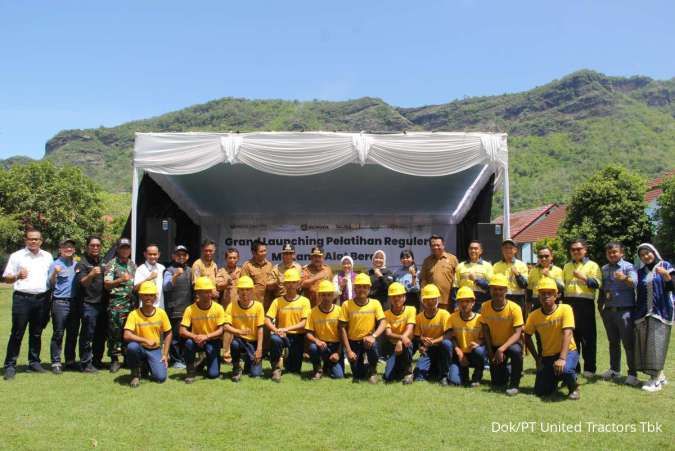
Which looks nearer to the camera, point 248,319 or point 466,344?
point 466,344

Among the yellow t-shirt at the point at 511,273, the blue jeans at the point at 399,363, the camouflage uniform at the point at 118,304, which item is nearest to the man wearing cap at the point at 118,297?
the camouflage uniform at the point at 118,304

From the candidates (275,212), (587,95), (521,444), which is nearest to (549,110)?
→ (587,95)

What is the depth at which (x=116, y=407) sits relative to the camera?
14.4ft

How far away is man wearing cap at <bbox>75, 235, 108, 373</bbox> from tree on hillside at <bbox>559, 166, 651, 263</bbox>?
19954 millimetres

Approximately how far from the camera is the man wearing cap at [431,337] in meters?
5.33

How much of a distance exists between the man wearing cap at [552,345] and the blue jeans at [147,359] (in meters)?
3.34

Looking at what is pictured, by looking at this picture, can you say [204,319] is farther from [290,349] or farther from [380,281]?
[380,281]


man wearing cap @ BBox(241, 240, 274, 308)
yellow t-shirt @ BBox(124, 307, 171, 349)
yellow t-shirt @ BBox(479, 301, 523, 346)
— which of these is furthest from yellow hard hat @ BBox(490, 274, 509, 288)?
yellow t-shirt @ BBox(124, 307, 171, 349)

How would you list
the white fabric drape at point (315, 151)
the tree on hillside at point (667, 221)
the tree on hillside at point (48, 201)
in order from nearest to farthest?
the white fabric drape at point (315, 151)
the tree on hillside at point (667, 221)
the tree on hillside at point (48, 201)

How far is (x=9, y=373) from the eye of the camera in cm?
532

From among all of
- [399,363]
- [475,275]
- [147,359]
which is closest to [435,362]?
[399,363]

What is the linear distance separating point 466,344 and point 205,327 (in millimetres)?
2469

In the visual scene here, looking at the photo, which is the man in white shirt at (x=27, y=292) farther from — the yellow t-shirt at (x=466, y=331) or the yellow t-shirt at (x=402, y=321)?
the yellow t-shirt at (x=466, y=331)

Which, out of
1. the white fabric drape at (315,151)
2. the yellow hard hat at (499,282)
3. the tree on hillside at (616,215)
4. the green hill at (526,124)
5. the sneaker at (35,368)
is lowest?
the sneaker at (35,368)
